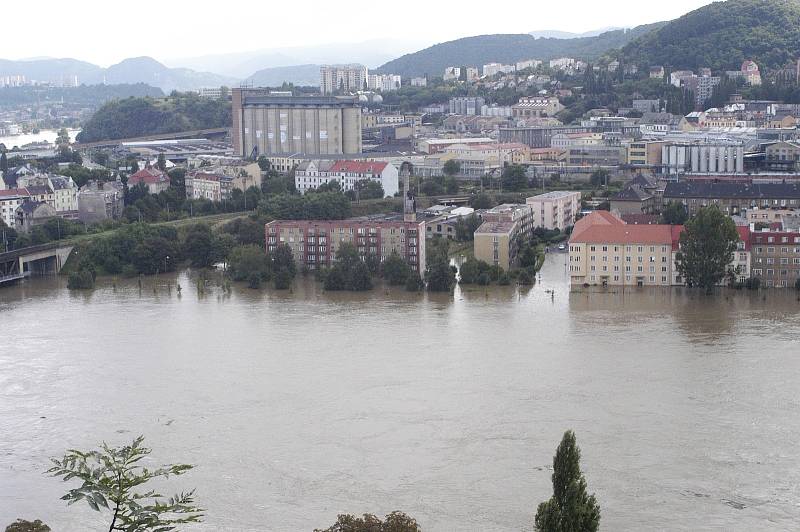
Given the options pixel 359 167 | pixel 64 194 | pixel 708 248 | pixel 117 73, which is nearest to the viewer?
pixel 708 248

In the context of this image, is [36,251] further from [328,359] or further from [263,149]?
[263,149]

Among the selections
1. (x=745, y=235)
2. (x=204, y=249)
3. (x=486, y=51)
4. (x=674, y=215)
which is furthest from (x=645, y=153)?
(x=486, y=51)

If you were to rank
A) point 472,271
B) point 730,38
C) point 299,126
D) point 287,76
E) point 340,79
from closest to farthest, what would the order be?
1. point 472,271
2. point 299,126
3. point 730,38
4. point 340,79
5. point 287,76

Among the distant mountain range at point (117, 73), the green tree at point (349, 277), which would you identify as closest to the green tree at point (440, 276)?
the green tree at point (349, 277)

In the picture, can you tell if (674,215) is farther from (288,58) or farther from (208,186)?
(288,58)

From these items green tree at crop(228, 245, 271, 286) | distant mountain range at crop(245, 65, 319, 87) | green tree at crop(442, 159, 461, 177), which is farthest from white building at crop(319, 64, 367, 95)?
distant mountain range at crop(245, 65, 319, 87)

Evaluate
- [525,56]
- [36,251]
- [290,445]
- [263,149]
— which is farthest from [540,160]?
[525,56]

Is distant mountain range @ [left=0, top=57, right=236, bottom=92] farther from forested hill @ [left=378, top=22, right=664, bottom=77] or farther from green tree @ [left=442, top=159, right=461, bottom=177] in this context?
green tree @ [left=442, top=159, right=461, bottom=177]
